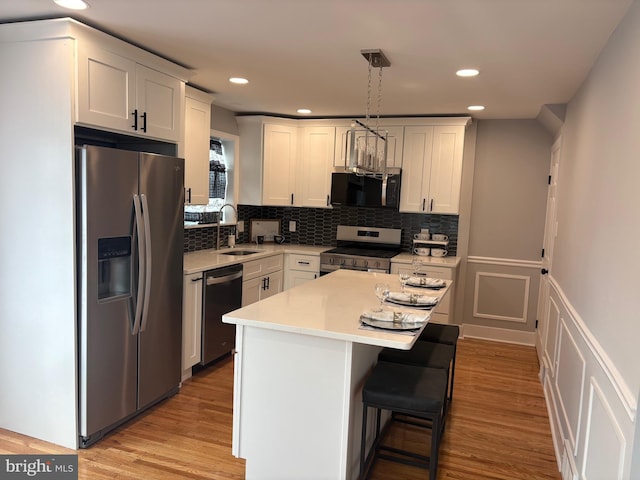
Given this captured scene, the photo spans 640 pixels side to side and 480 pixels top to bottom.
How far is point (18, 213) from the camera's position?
2.69 m

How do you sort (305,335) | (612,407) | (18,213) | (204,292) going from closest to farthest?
(612,407) → (305,335) → (18,213) → (204,292)

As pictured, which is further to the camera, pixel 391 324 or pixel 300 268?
pixel 300 268

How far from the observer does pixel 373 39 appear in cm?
264

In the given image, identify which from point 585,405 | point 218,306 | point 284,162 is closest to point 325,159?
point 284,162

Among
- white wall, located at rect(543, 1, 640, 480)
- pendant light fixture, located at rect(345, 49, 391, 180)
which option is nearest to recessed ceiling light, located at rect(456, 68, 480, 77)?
pendant light fixture, located at rect(345, 49, 391, 180)

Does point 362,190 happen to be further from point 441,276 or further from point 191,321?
point 191,321

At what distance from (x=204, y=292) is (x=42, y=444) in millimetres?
1450

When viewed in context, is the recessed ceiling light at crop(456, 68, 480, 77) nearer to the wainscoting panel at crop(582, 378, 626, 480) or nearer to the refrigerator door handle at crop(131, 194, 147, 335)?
the wainscoting panel at crop(582, 378, 626, 480)

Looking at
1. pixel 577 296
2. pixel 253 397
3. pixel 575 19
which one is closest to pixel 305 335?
pixel 253 397

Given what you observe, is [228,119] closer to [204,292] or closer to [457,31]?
[204,292]

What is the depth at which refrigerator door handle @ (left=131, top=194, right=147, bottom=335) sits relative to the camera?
9.29 feet

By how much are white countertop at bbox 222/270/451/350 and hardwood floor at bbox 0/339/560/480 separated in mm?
936

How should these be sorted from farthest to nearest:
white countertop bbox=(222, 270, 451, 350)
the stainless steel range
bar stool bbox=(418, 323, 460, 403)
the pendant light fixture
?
the stainless steel range < bar stool bbox=(418, 323, 460, 403) < the pendant light fixture < white countertop bbox=(222, 270, 451, 350)

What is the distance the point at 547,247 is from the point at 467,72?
2.20 meters
